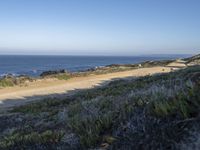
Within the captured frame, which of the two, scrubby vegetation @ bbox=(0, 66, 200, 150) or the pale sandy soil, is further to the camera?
the pale sandy soil

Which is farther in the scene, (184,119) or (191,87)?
(191,87)

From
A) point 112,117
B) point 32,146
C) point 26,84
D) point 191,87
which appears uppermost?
point 191,87

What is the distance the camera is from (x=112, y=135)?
6.74 meters

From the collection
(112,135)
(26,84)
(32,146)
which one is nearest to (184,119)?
(112,135)

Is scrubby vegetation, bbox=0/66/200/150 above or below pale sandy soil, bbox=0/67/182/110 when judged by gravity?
above

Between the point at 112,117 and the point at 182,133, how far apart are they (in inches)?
87.4

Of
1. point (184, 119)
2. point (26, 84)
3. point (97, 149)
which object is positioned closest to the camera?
point (184, 119)

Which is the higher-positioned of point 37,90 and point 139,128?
point 139,128

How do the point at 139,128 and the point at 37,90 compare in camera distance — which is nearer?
the point at 139,128

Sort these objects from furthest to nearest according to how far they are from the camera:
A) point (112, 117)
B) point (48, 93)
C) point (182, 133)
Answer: point (48, 93), point (112, 117), point (182, 133)

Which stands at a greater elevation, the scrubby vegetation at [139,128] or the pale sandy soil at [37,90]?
the scrubby vegetation at [139,128]

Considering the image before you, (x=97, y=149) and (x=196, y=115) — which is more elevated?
(x=196, y=115)

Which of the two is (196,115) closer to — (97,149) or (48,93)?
(97,149)

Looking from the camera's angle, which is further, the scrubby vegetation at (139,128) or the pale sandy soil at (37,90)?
the pale sandy soil at (37,90)
